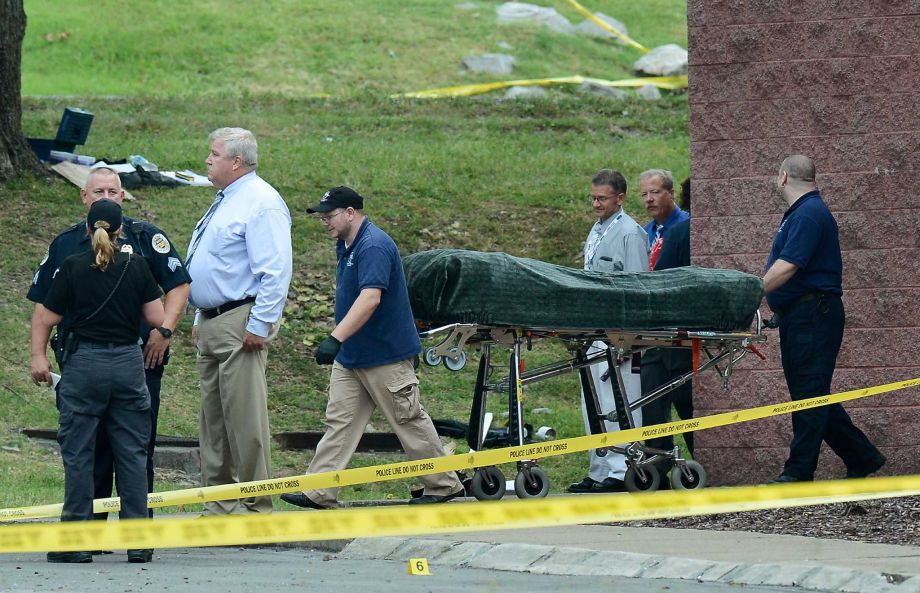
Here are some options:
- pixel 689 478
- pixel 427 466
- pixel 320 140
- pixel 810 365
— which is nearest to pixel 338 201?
pixel 427 466

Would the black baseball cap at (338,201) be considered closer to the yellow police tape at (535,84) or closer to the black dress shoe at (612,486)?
the black dress shoe at (612,486)

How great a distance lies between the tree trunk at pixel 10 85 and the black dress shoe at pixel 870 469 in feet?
32.5

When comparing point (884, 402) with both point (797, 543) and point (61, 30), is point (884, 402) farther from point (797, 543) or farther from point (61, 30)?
point (61, 30)

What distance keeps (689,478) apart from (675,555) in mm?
2302

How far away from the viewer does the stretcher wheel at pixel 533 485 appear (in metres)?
8.70

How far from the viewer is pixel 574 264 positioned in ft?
50.1

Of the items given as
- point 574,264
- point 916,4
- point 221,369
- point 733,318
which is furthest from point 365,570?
point 574,264

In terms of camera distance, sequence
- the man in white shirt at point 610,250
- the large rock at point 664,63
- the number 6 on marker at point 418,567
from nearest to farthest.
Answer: the number 6 on marker at point 418,567
the man in white shirt at point 610,250
the large rock at point 664,63

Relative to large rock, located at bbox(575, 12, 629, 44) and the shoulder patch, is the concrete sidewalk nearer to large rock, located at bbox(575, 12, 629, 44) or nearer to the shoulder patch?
the shoulder patch

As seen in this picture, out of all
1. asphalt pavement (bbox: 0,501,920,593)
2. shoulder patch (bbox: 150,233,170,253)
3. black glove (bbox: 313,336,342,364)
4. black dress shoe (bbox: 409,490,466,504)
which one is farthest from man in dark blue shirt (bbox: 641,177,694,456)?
shoulder patch (bbox: 150,233,170,253)

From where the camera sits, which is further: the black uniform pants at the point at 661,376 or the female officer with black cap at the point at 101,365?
the black uniform pants at the point at 661,376

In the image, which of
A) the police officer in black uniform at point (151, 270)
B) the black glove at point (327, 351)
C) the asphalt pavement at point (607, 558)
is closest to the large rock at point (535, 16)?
the black glove at point (327, 351)

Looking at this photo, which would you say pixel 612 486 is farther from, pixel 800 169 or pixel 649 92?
pixel 649 92

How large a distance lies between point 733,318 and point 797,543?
64.1 inches
